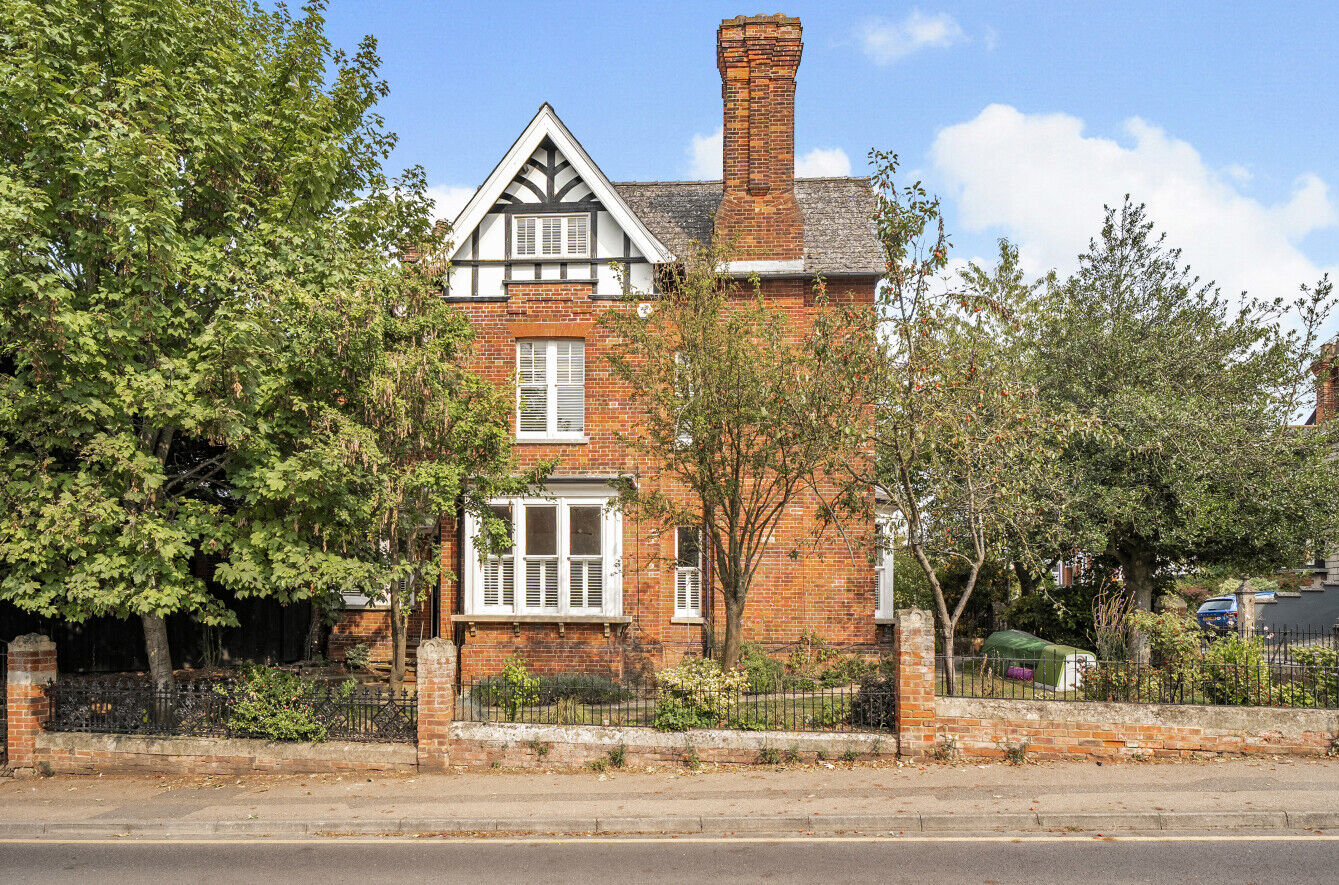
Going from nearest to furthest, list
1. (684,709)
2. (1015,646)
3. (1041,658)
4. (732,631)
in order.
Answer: (684,709) < (732,631) < (1041,658) < (1015,646)

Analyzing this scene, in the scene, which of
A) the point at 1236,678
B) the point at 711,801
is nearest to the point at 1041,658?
the point at 1236,678

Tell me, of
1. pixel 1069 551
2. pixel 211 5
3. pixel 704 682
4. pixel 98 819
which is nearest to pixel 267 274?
pixel 211 5

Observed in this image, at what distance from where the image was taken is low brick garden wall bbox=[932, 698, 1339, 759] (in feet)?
37.3

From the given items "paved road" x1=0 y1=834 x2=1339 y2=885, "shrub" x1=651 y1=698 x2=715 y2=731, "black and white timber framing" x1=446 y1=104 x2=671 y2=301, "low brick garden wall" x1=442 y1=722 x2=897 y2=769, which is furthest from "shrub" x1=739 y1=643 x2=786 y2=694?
"black and white timber framing" x1=446 y1=104 x2=671 y2=301

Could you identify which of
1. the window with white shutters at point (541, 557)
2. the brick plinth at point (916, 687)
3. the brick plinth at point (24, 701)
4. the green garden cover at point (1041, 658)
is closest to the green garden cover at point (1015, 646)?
the green garden cover at point (1041, 658)

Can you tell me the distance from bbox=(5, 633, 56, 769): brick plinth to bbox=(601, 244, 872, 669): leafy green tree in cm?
854

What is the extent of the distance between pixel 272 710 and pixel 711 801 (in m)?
5.72

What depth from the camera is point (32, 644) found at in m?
12.0

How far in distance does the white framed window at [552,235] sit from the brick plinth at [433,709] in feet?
31.9

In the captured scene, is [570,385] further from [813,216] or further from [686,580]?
[813,216]

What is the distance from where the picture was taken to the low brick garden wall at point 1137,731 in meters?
11.4

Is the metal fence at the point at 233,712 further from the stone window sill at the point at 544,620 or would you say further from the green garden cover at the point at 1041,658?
the green garden cover at the point at 1041,658

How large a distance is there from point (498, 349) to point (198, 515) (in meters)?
7.67

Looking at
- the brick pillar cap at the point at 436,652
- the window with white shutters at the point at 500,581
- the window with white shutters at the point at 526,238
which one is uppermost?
the window with white shutters at the point at 526,238
